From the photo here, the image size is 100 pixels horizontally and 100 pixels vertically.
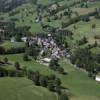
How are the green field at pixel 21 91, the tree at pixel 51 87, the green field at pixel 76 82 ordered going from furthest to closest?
the green field at pixel 76 82 → the tree at pixel 51 87 → the green field at pixel 21 91

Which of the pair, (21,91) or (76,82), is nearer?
(21,91)

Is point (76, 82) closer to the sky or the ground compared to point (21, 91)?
closer to the ground

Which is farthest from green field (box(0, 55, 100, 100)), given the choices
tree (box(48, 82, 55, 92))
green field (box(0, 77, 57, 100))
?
green field (box(0, 77, 57, 100))

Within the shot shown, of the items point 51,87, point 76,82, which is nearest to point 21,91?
point 51,87

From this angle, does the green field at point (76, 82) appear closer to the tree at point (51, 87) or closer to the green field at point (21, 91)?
the tree at point (51, 87)

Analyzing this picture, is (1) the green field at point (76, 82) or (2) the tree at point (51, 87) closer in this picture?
(2) the tree at point (51, 87)

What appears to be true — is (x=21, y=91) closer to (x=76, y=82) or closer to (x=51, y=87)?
(x=51, y=87)

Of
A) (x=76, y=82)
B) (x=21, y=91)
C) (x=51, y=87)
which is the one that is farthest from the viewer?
(x=76, y=82)

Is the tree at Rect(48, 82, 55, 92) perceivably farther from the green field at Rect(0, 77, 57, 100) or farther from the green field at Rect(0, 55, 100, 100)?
the green field at Rect(0, 55, 100, 100)

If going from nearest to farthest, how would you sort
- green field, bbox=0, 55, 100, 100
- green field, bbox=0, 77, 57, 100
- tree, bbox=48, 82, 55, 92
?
1. green field, bbox=0, 77, 57, 100
2. tree, bbox=48, 82, 55, 92
3. green field, bbox=0, 55, 100, 100

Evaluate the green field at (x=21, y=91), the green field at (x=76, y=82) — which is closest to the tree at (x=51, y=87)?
the green field at (x=21, y=91)

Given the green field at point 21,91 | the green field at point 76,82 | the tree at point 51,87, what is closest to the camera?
the green field at point 21,91
